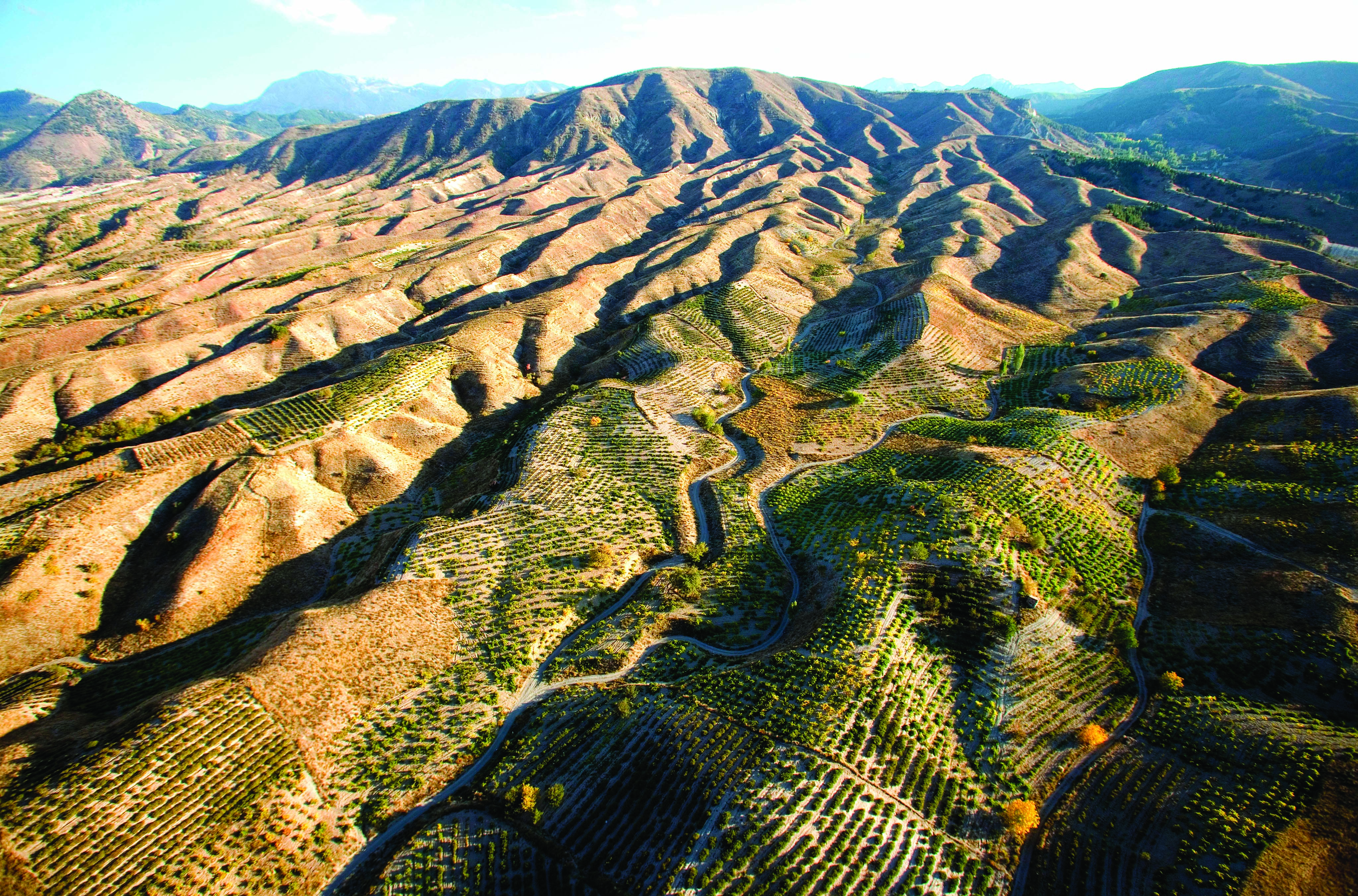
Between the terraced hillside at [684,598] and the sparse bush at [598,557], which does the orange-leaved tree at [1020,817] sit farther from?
the sparse bush at [598,557]

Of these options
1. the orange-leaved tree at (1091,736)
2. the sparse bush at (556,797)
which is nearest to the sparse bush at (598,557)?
the sparse bush at (556,797)

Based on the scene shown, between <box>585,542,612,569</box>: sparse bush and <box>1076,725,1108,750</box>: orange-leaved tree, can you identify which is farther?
<box>585,542,612,569</box>: sparse bush

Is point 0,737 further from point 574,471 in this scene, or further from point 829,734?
point 829,734

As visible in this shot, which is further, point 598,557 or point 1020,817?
point 598,557

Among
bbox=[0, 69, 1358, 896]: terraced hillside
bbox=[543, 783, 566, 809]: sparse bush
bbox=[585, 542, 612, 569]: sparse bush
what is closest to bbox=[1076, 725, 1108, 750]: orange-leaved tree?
bbox=[0, 69, 1358, 896]: terraced hillside

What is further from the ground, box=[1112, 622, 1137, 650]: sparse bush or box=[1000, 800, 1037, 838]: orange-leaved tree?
box=[1112, 622, 1137, 650]: sparse bush

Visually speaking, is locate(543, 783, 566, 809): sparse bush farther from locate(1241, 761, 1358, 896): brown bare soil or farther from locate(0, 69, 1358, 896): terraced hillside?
locate(1241, 761, 1358, 896): brown bare soil

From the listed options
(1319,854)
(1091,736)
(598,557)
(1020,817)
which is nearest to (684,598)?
(598,557)

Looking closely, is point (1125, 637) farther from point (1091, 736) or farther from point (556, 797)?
point (556, 797)
